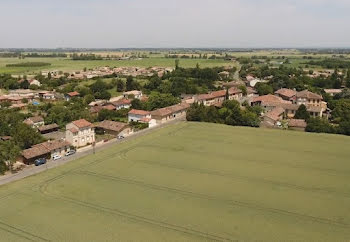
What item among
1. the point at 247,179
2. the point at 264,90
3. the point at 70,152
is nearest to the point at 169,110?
the point at 70,152

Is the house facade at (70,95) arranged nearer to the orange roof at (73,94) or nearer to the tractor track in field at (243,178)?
the orange roof at (73,94)

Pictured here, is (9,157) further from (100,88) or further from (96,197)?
(100,88)

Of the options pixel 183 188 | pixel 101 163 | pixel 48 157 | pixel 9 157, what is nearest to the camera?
pixel 183 188

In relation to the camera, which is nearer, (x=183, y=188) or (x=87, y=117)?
(x=183, y=188)

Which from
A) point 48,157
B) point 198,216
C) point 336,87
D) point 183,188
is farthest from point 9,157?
point 336,87

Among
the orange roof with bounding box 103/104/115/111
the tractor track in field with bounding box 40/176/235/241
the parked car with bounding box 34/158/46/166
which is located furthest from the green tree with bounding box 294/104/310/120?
the parked car with bounding box 34/158/46/166

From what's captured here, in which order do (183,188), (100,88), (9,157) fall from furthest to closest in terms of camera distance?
(100,88), (9,157), (183,188)
